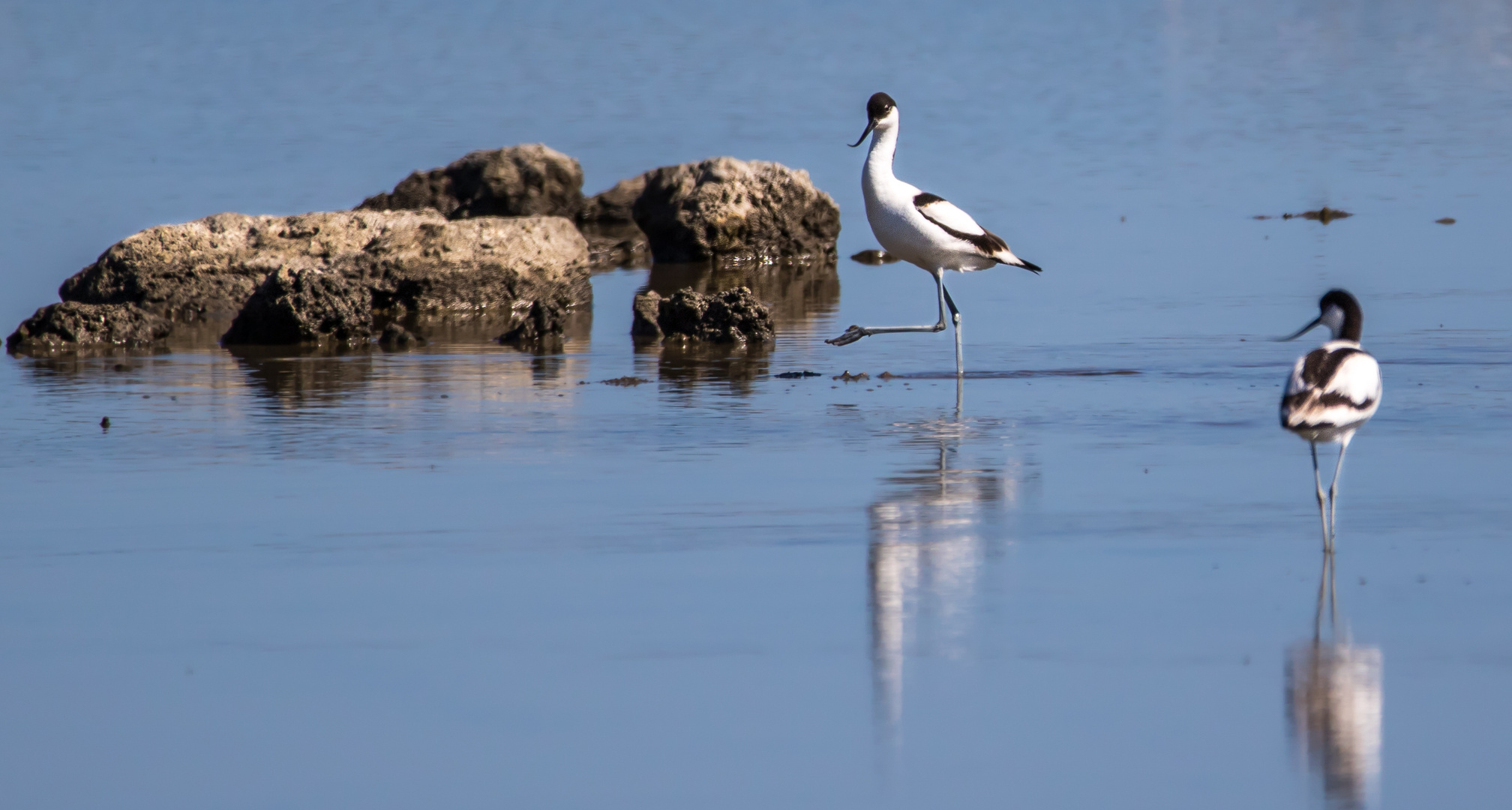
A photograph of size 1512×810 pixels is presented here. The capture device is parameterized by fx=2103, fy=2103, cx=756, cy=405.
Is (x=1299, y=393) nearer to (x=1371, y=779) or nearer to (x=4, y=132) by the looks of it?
(x=1371, y=779)

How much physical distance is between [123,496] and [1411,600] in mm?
5724

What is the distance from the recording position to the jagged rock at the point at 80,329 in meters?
16.1

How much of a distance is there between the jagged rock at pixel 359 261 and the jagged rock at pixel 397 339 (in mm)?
1852

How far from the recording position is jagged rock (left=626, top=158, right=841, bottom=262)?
22.5m

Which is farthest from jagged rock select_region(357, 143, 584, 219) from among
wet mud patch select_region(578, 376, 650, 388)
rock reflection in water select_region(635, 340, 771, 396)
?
wet mud patch select_region(578, 376, 650, 388)

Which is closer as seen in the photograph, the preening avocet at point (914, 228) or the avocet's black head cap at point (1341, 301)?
the avocet's black head cap at point (1341, 301)

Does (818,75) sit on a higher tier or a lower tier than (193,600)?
higher

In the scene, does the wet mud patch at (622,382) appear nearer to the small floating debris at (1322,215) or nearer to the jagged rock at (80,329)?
the jagged rock at (80,329)

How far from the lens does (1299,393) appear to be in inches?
311

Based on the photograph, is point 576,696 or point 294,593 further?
point 294,593

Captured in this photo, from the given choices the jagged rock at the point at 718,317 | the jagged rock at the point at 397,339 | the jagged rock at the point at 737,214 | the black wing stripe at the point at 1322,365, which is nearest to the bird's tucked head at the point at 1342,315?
the black wing stripe at the point at 1322,365

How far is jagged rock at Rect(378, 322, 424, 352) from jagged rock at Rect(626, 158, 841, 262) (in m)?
6.60

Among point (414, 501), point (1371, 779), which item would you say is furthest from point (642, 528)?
point (1371, 779)

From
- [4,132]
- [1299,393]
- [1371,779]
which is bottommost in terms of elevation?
[1371,779]
